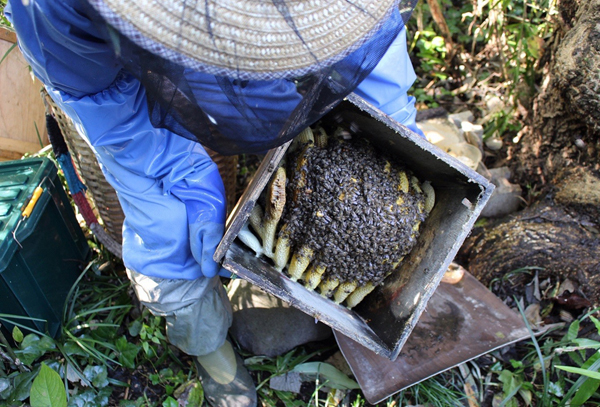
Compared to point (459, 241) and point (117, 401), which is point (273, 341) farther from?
→ point (459, 241)

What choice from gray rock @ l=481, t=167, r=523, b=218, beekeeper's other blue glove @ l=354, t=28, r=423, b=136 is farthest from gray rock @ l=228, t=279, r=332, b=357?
gray rock @ l=481, t=167, r=523, b=218

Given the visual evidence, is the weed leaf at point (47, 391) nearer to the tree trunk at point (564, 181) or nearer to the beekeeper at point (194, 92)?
the beekeeper at point (194, 92)

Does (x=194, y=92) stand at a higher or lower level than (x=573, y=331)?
higher

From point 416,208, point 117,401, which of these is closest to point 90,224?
point 117,401

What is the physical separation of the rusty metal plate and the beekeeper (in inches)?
25.0

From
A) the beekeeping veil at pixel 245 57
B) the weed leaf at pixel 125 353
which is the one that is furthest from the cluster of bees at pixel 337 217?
the weed leaf at pixel 125 353

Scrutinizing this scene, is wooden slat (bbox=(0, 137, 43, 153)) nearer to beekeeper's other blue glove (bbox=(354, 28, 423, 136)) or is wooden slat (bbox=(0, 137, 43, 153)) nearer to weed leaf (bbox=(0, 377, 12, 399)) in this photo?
weed leaf (bbox=(0, 377, 12, 399))

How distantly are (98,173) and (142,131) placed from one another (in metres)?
0.68

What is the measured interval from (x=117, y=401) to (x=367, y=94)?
1.97 metres

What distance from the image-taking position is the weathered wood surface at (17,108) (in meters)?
2.71

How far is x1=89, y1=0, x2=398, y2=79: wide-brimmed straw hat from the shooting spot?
1020 mm

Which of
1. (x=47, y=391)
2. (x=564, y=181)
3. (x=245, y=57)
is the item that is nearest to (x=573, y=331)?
(x=564, y=181)

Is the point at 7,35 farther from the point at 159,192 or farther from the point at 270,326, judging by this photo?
the point at 270,326

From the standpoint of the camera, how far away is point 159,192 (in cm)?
192
